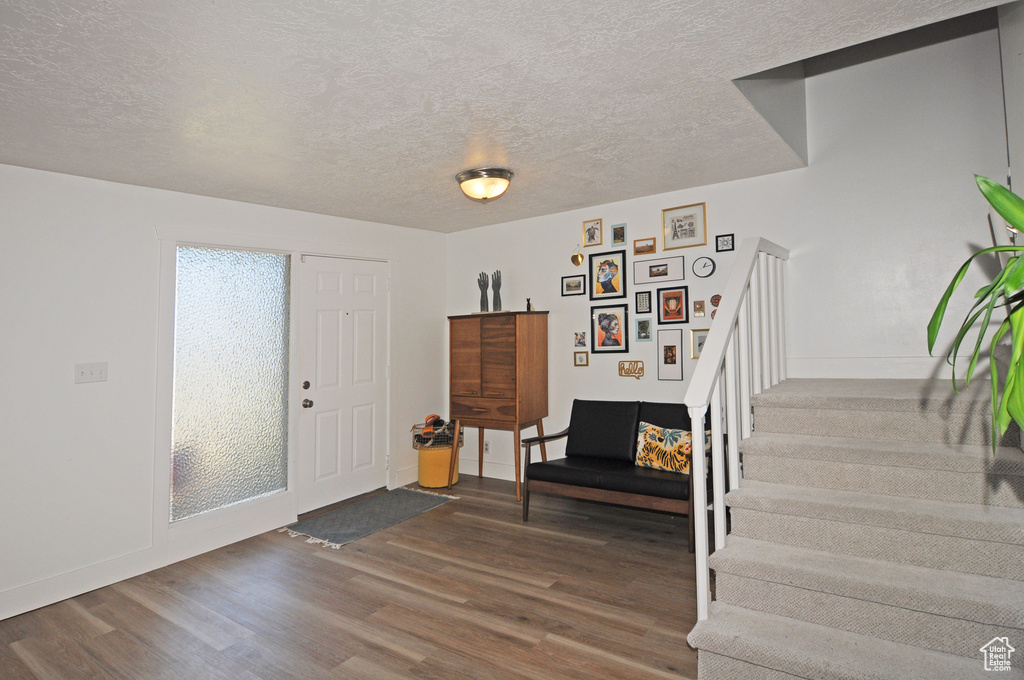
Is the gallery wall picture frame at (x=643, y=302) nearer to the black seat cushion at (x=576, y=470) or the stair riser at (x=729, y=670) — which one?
the black seat cushion at (x=576, y=470)

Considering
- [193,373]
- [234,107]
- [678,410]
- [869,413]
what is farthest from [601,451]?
[234,107]

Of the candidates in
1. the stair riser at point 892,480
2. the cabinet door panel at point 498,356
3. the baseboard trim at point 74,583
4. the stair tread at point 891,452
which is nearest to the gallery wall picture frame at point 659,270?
the cabinet door panel at point 498,356

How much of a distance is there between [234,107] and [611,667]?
2.89 m

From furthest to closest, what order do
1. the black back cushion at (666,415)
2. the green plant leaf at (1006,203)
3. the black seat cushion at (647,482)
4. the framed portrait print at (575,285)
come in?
the framed portrait print at (575,285), the black back cushion at (666,415), the black seat cushion at (647,482), the green plant leaf at (1006,203)

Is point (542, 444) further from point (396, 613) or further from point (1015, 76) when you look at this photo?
point (1015, 76)

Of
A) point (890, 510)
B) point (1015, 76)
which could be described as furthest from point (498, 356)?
point (1015, 76)

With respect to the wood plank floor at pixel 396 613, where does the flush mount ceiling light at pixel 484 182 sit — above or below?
above

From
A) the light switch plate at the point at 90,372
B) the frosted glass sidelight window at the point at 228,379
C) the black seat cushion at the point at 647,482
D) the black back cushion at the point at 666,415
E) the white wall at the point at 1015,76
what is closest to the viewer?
the white wall at the point at 1015,76

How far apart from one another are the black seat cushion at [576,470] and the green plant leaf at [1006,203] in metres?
2.71

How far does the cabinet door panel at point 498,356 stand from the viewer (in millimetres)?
4531

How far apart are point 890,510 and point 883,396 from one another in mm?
694

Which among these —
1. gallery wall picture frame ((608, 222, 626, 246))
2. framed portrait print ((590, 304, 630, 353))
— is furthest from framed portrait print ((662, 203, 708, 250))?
framed portrait print ((590, 304, 630, 353))

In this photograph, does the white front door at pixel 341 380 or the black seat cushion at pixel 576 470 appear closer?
the black seat cushion at pixel 576 470

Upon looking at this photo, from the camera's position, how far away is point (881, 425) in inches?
96.7
